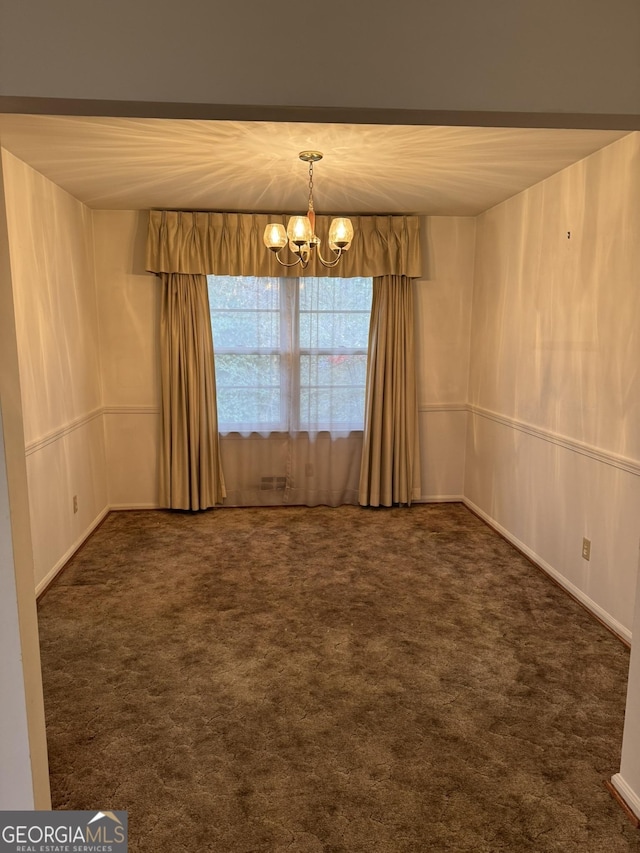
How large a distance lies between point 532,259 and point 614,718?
272 centimetres

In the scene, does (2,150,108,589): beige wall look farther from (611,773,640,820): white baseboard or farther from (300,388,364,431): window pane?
(611,773,640,820): white baseboard

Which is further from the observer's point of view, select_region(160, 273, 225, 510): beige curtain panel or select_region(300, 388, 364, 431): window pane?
select_region(300, 388, 364, 431): window pane

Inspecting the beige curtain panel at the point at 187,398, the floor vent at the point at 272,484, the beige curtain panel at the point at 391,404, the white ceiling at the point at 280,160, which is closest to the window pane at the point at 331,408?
the beige curtain panel at the point at 391,404

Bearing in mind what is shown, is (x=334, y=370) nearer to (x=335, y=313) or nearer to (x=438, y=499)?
(x=335, y=313)

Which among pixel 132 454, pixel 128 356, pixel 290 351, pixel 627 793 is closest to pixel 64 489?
pixel 132 454

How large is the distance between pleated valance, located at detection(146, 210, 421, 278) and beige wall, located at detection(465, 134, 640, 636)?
2.30 feet

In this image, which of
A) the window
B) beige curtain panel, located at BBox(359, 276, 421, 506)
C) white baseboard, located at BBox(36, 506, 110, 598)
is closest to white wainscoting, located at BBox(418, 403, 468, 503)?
beige curtain panel, located at BBox(359, 276, 421, 506)

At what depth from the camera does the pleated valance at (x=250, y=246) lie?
178 inches

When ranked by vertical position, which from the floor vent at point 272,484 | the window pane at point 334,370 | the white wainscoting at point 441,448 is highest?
the window pane at point 334,370

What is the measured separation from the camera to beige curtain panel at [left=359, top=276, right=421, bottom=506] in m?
4.80

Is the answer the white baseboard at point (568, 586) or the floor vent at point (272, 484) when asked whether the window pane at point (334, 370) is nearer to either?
the floor vent at point (272, 484)

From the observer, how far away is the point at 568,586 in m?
3.41

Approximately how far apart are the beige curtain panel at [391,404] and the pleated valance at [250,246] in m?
0.18

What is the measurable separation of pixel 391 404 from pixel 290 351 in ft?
3.14
